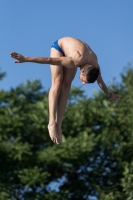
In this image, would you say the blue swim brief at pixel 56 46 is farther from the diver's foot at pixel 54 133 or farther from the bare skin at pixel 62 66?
the diver's foot at pixel 54 133

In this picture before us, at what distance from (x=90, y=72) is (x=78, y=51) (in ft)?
1.16

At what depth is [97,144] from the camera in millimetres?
22062

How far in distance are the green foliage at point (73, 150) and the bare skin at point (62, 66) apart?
1073 centimetres

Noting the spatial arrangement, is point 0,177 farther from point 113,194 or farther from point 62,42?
point 62,42

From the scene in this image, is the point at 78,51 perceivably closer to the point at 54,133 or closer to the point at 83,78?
the point at 83,78

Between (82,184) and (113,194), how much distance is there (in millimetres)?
1533

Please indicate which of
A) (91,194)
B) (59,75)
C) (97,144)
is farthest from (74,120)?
(59,75)

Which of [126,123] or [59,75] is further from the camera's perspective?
[126,123]

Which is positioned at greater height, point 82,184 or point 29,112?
point 29,112

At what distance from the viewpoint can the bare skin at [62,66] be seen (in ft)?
29.9

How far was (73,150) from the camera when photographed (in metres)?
20.6

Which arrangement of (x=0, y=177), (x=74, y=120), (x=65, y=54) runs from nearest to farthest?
(x=65, y=54) < (x=0, y=177) < (x=74, y=120)

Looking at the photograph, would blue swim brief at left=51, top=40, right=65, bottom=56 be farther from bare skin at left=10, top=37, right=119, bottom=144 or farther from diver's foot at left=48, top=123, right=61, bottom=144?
diver's foot at left=48, top=123, right=61, bottom=144

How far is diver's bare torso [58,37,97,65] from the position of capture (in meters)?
9.23
